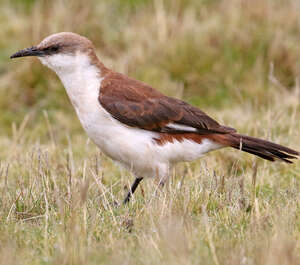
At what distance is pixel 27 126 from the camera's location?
830cm

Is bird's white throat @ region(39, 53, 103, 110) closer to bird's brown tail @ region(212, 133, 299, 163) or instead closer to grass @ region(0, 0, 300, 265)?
grass @ region(0, 0, 300, 265)

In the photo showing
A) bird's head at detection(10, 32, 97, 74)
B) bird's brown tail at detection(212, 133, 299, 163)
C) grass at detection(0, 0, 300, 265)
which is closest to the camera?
grass at detection(0, 0, 300, 265)

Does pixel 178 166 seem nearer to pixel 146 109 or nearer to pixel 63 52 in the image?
pixel 146 109

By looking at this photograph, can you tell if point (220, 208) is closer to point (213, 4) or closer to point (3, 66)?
point (3, 66)

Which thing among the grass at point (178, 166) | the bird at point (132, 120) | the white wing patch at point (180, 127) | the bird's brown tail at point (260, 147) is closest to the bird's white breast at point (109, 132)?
the bird at point (132, 120)

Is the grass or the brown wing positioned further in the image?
the brown wing

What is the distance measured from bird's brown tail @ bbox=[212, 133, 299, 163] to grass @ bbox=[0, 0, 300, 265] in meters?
0.17

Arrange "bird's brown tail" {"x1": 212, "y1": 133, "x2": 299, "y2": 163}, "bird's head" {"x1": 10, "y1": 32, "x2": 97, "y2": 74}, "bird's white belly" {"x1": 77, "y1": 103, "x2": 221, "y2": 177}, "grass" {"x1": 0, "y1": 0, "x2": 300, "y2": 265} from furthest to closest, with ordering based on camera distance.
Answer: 1. "bird's brown tail" {"x1": 212, "y1": 133, "x2": 299, "y2": 163}
2. "bird's head" {"x1": 10, "y1": 32, "x2": 97, "y2": 74}
3. "bird's white belly" {"x1": 77, "y1": 103, "x2": 221, "y2": 177}
4. "grass" {"x1": 0, "y1": 0, "x2": 300, "y2": 265}

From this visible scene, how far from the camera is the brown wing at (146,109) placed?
508 centimetres

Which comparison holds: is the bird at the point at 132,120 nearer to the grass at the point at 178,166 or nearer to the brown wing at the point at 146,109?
the brown wing at the point at 146,109

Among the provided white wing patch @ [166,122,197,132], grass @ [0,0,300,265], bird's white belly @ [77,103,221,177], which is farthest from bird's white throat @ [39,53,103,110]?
white wing patch @ [166,122,197,132]

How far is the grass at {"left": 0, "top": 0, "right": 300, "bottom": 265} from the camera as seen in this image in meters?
3.66

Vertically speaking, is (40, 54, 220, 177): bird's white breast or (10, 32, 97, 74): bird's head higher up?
(10, 32, 97, 74): bird's head

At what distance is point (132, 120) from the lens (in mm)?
5098
